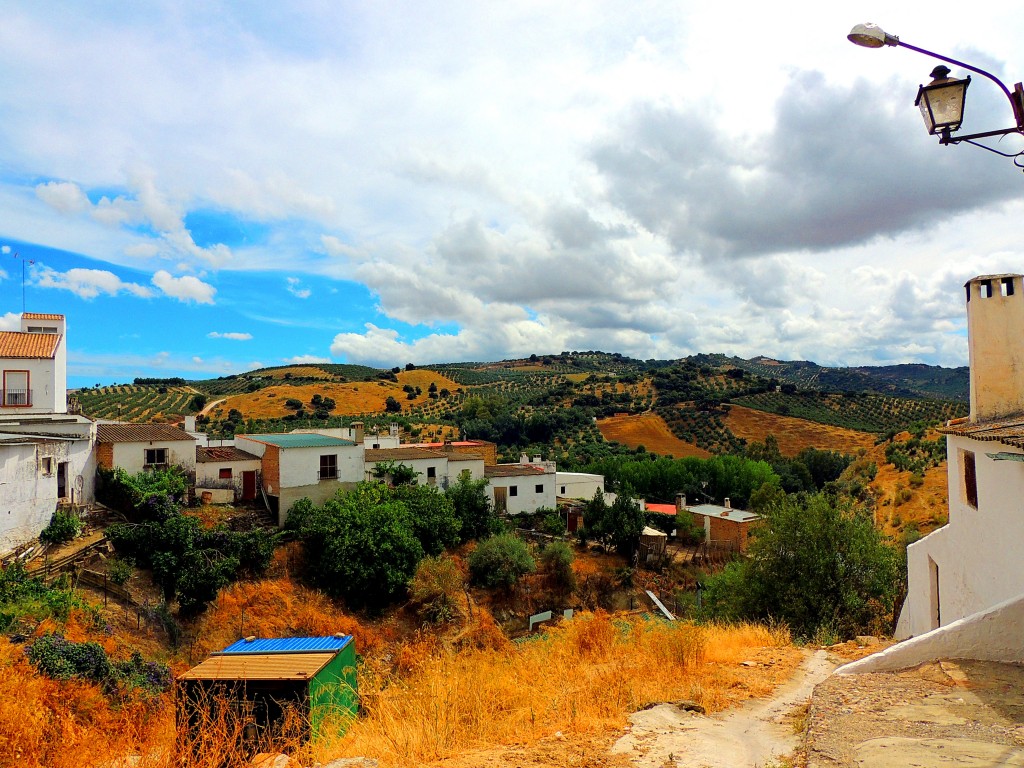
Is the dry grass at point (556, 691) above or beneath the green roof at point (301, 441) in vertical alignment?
beneath

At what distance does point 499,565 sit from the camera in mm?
26141

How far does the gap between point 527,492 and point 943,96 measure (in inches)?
1191

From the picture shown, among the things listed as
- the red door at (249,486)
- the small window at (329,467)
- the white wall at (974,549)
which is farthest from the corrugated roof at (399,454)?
the white wall at (974,549)

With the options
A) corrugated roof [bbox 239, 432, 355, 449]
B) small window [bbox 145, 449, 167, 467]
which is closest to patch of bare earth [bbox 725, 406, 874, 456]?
corrugated roof [bbox 239, 432, 355, 449]

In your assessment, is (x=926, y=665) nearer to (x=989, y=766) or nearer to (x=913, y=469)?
(x=989, y=766)

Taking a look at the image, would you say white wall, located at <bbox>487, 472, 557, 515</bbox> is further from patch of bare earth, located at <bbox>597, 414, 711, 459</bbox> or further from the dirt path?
patch of bare earth, located at <bbox>597, 414, 711, 459</bbox>

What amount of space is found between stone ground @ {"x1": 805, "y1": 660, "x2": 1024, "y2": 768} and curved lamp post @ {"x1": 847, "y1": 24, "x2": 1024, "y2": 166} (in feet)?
15.4

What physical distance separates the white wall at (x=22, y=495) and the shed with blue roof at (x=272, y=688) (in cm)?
1000

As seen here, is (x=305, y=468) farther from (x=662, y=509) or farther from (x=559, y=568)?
(x=662, y=509)

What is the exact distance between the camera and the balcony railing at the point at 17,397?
78.9 ft

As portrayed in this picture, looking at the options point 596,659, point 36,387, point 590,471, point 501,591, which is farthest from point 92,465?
point 590,471

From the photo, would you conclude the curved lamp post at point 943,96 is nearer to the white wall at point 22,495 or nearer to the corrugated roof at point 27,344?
the white wall at point 22,495

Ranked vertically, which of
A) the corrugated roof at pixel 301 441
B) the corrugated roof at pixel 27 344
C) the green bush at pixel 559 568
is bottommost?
the green bush at pixel 559 568

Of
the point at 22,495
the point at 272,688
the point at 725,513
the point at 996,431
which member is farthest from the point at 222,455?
the point at 996,431
